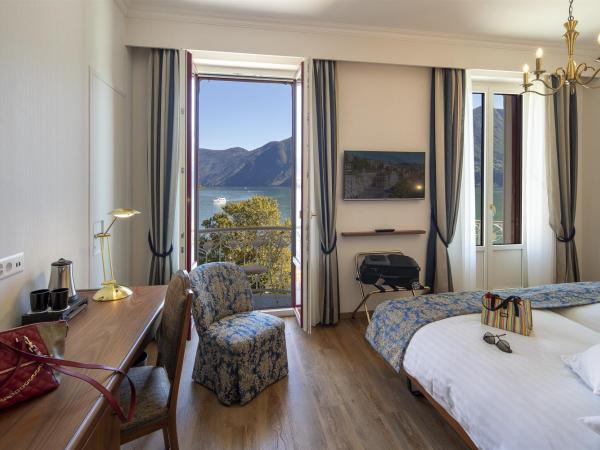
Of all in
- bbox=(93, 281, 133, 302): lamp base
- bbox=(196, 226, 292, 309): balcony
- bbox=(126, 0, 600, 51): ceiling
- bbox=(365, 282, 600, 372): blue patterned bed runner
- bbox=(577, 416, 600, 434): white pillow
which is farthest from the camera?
bbox=(196, 226, 292, 309): balcony

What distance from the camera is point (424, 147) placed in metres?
3.80

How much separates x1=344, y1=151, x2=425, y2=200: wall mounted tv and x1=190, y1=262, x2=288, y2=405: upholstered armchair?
167 centimetres

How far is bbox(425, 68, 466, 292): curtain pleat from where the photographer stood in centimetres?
366

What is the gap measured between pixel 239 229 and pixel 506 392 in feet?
11.6

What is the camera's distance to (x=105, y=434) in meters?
0.98

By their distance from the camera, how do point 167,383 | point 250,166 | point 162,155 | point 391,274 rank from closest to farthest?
1. point 167,383
2. point 162,155
3. point 391,274
4. point 250,166

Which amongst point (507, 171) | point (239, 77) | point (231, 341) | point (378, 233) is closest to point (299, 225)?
point (378, 233)

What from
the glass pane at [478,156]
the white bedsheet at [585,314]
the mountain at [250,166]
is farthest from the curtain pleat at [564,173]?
the mountain at [250,166]

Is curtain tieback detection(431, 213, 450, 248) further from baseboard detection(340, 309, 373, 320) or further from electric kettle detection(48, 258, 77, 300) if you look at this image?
electric kettle detection(48, 258, 77, 300)

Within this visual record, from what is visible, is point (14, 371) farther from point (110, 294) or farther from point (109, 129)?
point (109, 129)

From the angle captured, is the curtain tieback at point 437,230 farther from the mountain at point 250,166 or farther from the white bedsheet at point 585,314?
the mountain at point 250,166

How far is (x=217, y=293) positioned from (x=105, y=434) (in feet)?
5.04

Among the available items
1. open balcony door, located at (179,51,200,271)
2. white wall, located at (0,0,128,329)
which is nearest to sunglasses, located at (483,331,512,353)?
white wall, located at (0,0,128,329)

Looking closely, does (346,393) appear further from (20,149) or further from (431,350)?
(20,149)
